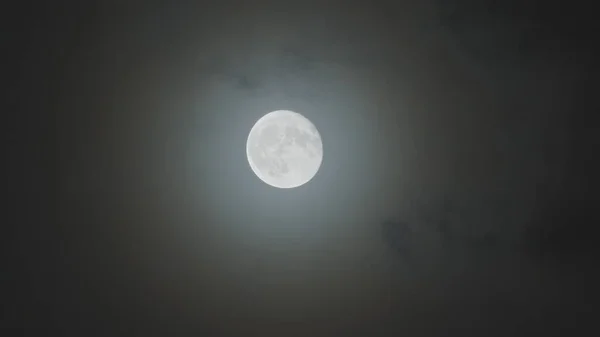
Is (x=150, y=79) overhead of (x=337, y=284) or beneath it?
overhead

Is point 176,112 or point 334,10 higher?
point 334,10

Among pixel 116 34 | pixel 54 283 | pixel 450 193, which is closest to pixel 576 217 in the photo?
pixel 450 193

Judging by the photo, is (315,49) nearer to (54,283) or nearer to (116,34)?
(116,34)

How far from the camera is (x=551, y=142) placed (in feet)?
12.8

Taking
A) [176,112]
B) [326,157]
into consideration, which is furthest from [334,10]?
[176,112]

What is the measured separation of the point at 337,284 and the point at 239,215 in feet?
2.57

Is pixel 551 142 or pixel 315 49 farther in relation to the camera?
pixel 551 142

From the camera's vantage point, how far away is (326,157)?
376cm

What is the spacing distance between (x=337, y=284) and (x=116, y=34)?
209cm

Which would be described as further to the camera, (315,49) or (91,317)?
(91,317)

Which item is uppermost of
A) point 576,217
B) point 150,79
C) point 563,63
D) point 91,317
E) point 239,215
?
point 563,63

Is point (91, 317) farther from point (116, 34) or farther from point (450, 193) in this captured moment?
point (450, 193)

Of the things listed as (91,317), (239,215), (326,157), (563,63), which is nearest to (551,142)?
(563,63)

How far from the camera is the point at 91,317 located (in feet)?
13.3
